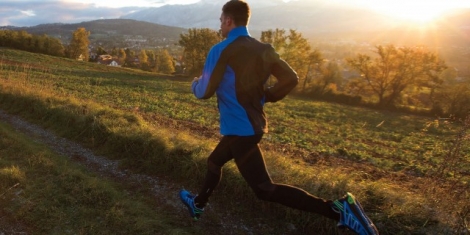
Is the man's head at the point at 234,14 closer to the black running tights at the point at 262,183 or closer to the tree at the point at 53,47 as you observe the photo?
the black running tights at the point at 262,183

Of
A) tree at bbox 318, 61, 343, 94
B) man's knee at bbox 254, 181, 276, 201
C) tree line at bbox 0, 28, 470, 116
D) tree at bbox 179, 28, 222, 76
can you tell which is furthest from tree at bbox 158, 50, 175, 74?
man's knee at bbox 254, 181, 276, 201

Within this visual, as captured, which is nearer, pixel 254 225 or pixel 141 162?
pixel 254 225

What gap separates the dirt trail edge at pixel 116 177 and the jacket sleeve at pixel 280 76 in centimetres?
194

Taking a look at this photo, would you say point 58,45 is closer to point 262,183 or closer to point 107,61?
point 107,61

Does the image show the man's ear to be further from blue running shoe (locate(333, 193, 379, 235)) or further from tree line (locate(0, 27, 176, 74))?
tree line (locate(0, 27, 176, 74))

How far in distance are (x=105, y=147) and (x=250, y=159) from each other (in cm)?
471

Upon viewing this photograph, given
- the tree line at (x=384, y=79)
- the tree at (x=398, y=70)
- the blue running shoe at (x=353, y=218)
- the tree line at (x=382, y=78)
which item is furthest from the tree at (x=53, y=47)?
the blue running shoe at (x=353, y=218)

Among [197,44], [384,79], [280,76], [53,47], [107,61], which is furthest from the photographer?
[107,61]

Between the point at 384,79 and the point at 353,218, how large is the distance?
153ft

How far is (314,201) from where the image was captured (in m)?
3.21

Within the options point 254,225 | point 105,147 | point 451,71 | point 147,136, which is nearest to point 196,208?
point 254,225

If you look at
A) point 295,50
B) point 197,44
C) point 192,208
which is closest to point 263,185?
point 192,208

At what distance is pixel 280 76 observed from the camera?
3.22 meters

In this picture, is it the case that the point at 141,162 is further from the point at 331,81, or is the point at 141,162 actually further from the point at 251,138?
the point at 331,81
